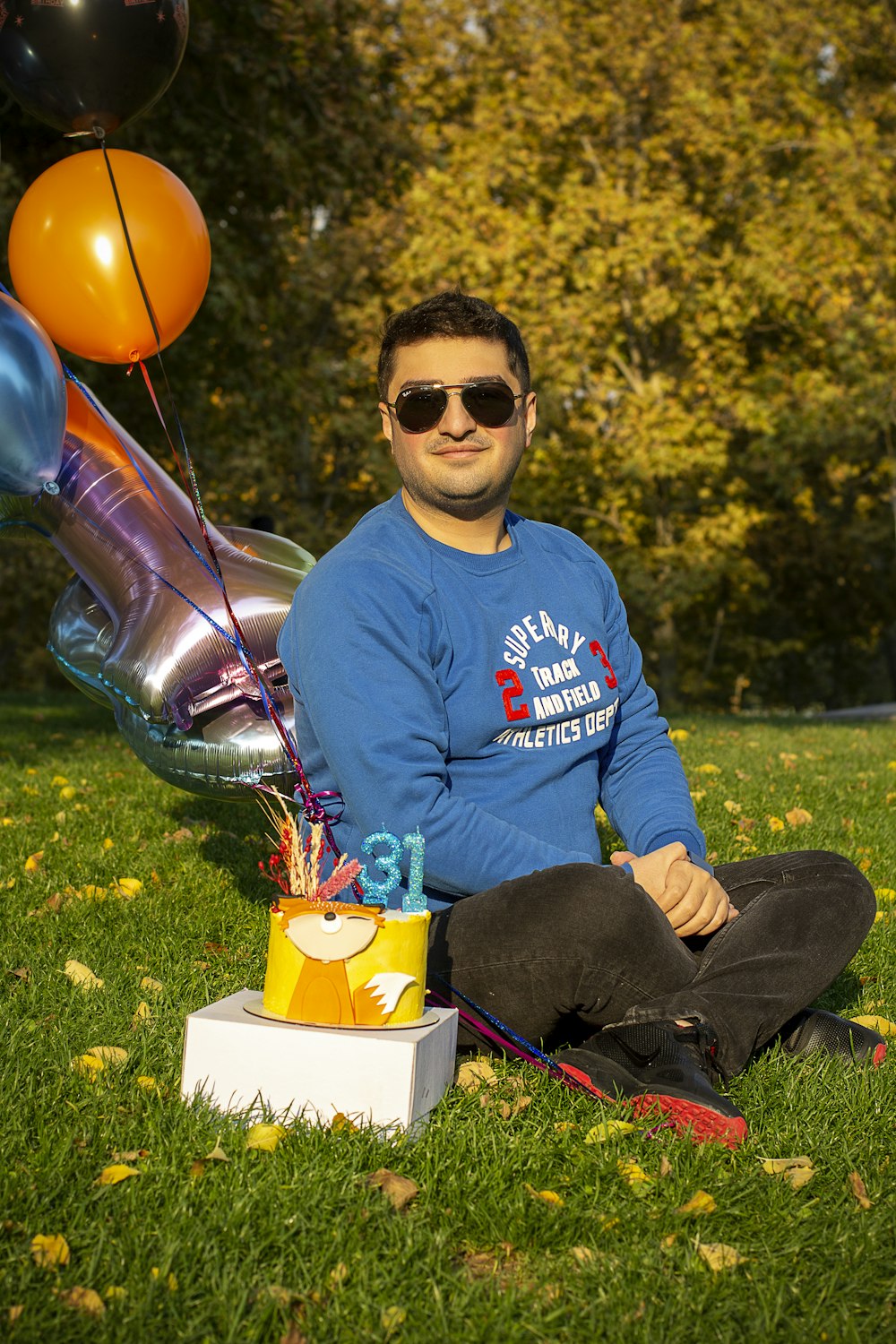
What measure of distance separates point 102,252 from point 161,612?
43.8 inches

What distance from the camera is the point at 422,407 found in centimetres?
301

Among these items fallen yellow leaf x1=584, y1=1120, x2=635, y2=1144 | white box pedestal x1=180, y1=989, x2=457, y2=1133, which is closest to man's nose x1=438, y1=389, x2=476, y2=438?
white box pedestal x1=180, y1=989, x2=457, y2=1133

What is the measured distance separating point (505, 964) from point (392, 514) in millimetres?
1106

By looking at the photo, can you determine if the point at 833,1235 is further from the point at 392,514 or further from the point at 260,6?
the point at 260,6

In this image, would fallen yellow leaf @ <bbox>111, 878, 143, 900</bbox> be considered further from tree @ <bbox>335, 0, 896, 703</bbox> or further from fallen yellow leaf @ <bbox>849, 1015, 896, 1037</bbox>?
tree @ <bbox>335, 0, 896, 703</bbox>

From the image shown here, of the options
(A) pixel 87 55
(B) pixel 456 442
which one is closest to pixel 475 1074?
(B) pixel 456 442

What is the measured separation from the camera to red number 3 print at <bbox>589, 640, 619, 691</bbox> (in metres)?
3.19

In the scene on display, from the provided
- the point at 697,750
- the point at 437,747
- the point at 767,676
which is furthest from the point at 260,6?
the point at 767,676

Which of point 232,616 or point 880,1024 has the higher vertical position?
point 232,616

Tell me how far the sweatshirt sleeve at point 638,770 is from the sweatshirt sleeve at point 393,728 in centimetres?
38

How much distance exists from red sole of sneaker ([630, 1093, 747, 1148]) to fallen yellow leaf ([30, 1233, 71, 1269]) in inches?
45.6

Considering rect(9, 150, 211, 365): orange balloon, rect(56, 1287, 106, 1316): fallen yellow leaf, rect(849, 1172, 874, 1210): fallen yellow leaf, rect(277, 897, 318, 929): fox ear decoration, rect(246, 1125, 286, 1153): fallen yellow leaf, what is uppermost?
rect(9, 150, 211, 365): orange balloon

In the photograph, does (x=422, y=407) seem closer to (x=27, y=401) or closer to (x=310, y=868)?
(x=310, y=868)

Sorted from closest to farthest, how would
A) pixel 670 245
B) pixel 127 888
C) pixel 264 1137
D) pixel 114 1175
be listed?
pixel 114 1175, pixel 264 1137, pixel 127 888, pixel 670 245
